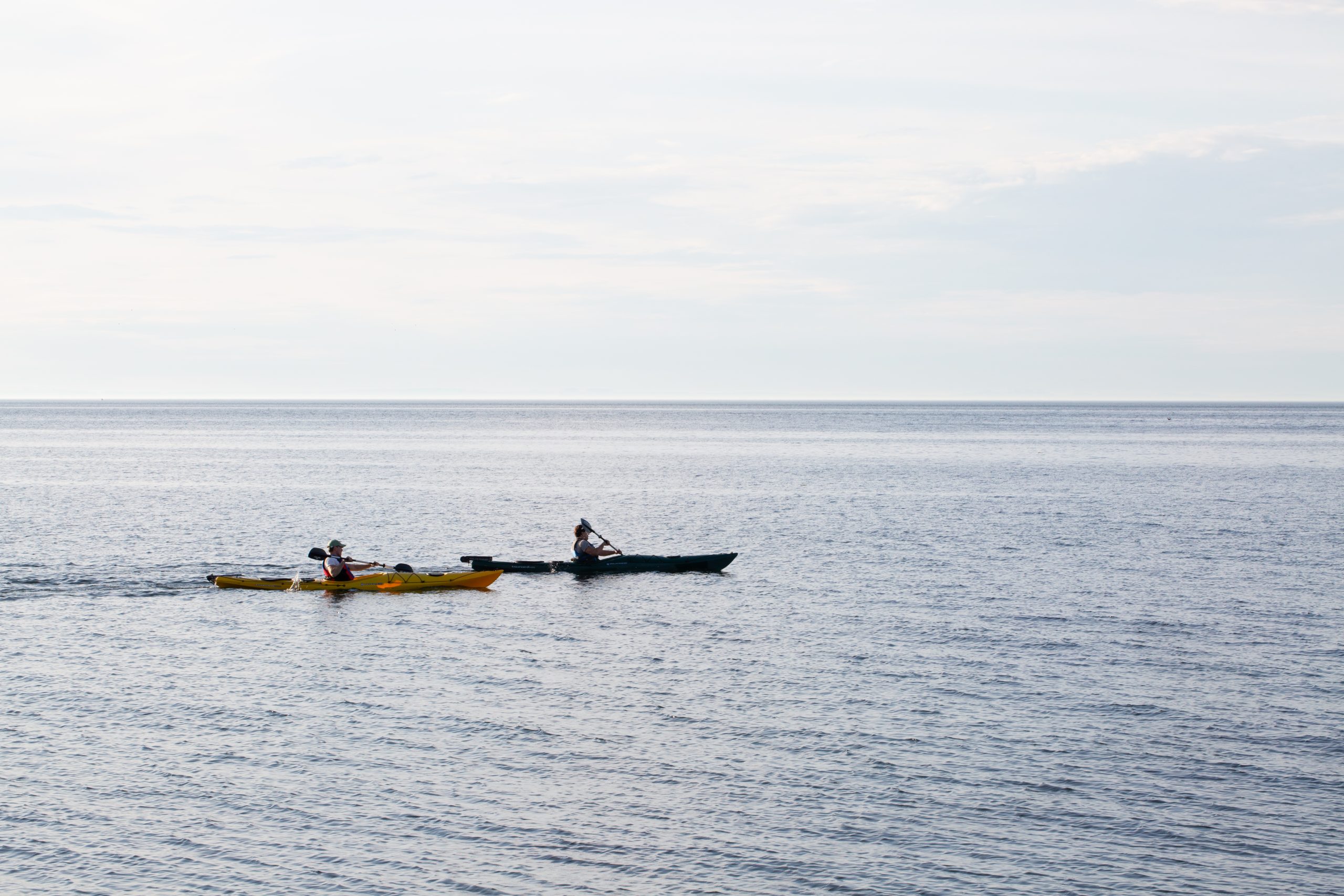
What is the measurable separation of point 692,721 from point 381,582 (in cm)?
1995

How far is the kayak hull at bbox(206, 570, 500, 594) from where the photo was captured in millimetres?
42219

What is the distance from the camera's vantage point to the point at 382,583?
42375 millimetres

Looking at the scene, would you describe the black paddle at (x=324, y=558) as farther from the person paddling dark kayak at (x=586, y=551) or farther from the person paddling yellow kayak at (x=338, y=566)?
the person paddling dark kayak at (x=586, y=551)

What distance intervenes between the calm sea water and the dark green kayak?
2.02 ft

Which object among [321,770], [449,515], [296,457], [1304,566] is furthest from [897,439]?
[321,770]

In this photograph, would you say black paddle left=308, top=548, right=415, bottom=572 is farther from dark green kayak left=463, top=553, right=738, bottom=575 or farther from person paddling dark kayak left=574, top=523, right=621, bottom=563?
person paddling dark kayak left=574, top=523, right=621, bottom=563

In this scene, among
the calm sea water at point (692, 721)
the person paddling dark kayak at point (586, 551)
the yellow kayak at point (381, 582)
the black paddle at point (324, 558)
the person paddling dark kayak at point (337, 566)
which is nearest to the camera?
the calm sea water at point (692, 721)

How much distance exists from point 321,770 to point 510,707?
4960mm

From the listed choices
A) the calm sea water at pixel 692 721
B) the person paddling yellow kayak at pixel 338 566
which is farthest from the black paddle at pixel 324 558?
the calm sea water at pixel 692 721

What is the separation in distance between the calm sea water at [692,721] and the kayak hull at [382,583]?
50cm

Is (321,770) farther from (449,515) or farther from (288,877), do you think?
(449,515)

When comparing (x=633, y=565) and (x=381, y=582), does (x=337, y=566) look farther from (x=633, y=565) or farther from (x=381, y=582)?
(x=633, y=565)

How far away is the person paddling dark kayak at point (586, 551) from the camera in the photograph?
45594 millimetres

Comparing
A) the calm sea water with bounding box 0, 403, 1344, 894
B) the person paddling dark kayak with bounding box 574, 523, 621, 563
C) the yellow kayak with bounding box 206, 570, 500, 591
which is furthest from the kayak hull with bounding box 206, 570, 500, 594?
the person paddling dark kayak with bounding box 574, 523, 621, 563
